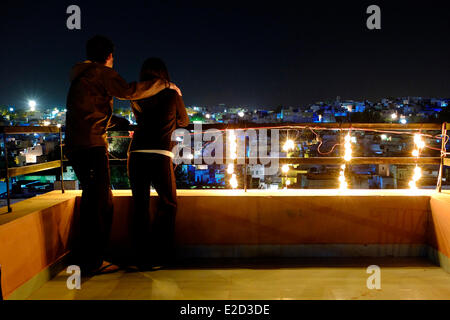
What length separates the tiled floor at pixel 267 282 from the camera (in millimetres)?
2156

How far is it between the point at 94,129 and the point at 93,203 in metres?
0.60

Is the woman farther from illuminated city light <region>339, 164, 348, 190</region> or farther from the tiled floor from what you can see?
illuminated city light <region>339, 164, 348, 190</region>

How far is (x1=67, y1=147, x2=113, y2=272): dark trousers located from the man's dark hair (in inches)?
29.0

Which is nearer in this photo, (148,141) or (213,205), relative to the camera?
(148,141)

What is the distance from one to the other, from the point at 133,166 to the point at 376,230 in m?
2.35

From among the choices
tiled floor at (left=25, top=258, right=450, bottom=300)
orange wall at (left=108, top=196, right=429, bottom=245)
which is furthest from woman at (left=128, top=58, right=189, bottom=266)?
orange wall at (left=108, top=196, right=429, bottom=245)

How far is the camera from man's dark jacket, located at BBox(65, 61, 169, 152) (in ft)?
7.42

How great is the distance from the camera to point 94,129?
2318mm

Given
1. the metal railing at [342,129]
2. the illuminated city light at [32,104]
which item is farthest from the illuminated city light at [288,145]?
the illuminated city light at [32,104]

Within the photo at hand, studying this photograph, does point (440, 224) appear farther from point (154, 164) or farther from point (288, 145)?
point (154, 164)

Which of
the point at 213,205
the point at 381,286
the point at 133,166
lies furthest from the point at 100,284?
the point at 381,286

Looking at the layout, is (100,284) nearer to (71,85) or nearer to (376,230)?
(71,85)

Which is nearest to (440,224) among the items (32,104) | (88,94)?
(88,94)

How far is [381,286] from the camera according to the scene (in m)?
2.27
